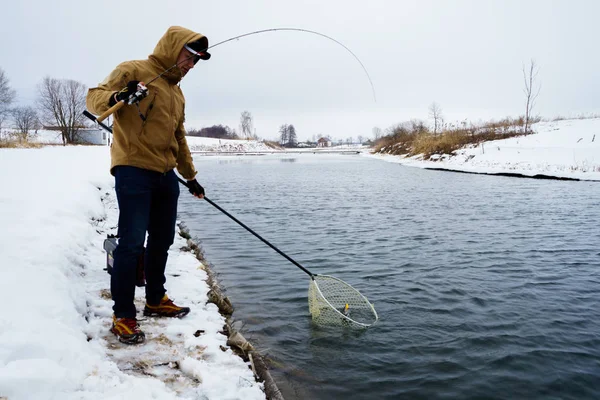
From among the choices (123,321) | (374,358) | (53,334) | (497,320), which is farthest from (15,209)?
(497,320)

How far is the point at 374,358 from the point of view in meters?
4.50

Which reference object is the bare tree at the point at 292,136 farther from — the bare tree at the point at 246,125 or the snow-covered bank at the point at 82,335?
the snow-covered bank at the point at 82,335

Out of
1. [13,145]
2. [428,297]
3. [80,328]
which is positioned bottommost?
[428,297]

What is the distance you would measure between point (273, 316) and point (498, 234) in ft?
23.9

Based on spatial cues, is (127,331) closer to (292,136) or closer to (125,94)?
(125,94)

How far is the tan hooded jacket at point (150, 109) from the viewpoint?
3534 millimetres

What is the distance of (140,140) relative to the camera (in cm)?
358

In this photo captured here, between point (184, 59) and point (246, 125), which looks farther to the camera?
point (246, 125)

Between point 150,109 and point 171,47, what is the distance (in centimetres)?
61

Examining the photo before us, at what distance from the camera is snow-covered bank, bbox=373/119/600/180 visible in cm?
2788

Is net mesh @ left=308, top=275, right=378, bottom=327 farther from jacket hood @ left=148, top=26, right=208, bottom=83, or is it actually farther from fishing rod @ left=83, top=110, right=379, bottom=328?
jacket hood @ left=148, top=26, right=208, bottom=83

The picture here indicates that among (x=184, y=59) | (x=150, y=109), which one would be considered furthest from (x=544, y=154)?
(x=150, y=109)

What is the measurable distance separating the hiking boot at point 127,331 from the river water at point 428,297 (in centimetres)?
136

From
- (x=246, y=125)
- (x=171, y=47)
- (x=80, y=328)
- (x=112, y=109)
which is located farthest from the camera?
(x=246, y=125)
